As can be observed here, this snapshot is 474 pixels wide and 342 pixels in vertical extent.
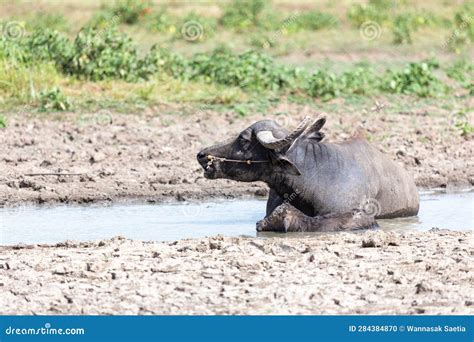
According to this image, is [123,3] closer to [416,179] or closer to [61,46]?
[61,46]

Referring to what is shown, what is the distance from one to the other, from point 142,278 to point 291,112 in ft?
26.4

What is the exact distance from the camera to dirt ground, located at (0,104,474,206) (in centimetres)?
1236

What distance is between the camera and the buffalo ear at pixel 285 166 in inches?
406

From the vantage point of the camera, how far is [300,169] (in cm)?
1050

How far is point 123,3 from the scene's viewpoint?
25.4 meters

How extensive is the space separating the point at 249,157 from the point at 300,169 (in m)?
0.43

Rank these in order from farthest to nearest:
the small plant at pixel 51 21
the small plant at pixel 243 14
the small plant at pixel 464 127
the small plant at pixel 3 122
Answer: the small plant at pixel 243 14 → the small plant at pixel 51 21 → the small plant at pixel 464 127 → the small plant at pixel 3 122

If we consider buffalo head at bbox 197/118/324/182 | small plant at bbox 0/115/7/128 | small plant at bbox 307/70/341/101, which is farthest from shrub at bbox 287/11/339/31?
buffalo head at bbox 197/118/324/182


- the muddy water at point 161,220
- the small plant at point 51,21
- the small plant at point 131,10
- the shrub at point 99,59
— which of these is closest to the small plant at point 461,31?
the small plant at point 131,10

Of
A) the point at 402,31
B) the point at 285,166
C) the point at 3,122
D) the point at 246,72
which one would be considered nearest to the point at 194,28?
the point at 402,31

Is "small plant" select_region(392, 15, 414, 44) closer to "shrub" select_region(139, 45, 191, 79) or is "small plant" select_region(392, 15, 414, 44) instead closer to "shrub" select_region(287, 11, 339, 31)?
"shrub" select_region(287, 11, 339, 31)

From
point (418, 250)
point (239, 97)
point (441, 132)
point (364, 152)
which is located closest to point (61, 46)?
point (239, 97)

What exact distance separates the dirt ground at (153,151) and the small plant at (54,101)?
322mm

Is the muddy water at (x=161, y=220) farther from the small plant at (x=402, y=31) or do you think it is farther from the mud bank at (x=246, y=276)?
the small plant at (x=402, y=31)
